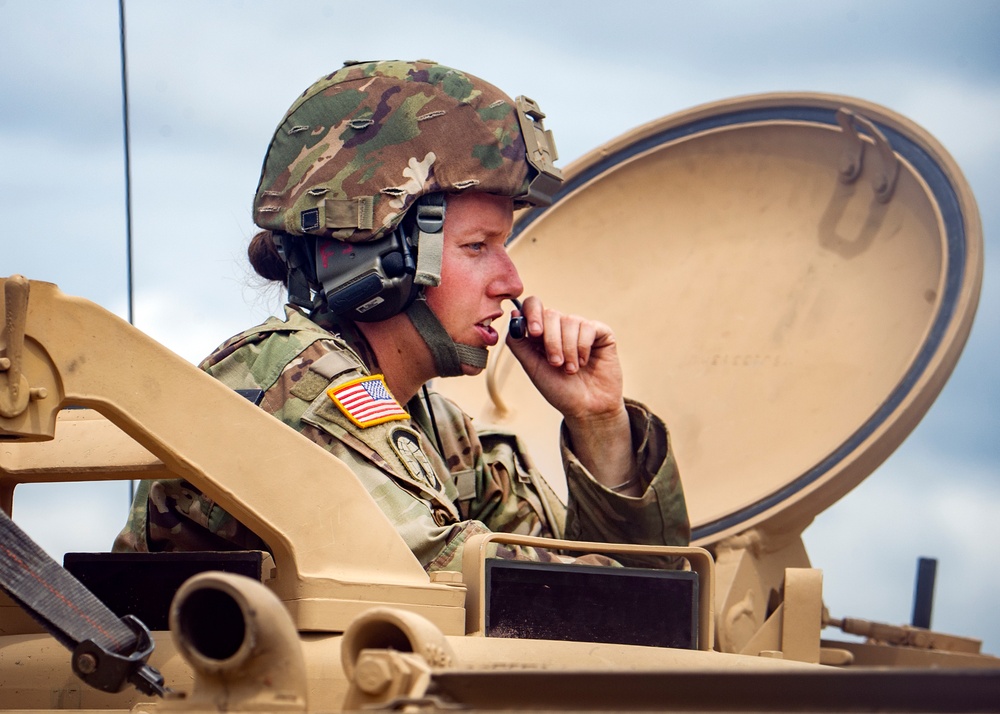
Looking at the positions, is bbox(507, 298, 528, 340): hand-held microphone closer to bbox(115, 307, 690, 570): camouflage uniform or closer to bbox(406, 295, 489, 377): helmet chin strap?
bbox(406, 295, 489, 377): helmet chin strap

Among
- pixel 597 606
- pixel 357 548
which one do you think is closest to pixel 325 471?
pixel 357 548

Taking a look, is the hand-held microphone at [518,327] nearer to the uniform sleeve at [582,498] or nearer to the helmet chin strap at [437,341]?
the helmet chin strap at [437,341]

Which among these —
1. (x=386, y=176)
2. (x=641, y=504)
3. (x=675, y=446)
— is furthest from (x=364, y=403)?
(x=675, y=446)

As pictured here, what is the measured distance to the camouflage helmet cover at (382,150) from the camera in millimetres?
3676

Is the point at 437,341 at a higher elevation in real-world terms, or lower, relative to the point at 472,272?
lower

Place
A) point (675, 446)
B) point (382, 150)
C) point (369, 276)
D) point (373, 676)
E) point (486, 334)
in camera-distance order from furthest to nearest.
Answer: point (675, 446) → point (486, 334) → point (382, 150) → point (369, 276) → point (373, 676)

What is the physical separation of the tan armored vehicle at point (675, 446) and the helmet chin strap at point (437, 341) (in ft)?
3.02

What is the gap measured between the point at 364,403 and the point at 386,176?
2.36 ft

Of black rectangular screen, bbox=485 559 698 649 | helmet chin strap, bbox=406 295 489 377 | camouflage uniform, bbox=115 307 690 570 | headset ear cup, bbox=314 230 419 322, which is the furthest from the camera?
helmet chin strap, bbox=406 295 489 377

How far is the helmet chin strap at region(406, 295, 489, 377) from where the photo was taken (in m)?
3.77

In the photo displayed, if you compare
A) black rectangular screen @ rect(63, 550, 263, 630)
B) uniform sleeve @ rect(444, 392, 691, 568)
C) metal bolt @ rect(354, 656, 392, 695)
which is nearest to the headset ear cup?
uniform sleeve @ rect(444, 392, 691, 568)

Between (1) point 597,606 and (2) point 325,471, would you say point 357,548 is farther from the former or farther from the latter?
(1) point 597,606

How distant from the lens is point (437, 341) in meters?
3.78

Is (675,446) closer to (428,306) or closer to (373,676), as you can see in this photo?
(428,306)
